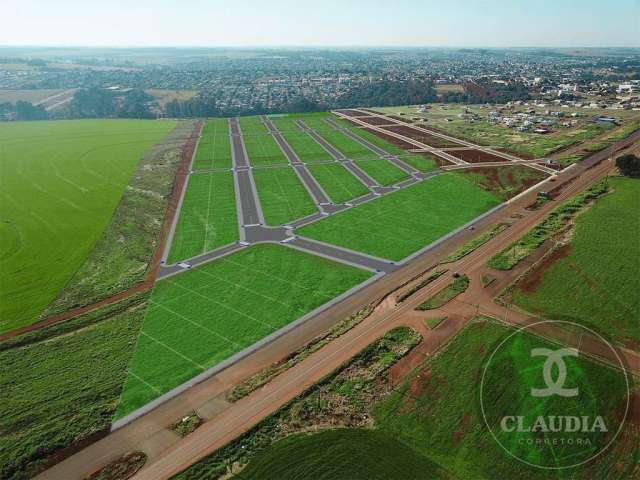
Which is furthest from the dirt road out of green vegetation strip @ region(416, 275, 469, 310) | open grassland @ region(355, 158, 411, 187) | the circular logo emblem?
open grassland @ region(355, 158, 411, 187)

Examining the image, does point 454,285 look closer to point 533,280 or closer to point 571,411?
point 533,280

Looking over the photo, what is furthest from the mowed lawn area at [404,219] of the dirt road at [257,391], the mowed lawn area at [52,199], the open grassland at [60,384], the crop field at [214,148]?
the crop field at [214,148]

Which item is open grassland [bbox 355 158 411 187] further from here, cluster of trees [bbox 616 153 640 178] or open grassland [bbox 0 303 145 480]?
open grassland [bbox 0 303 145 480]

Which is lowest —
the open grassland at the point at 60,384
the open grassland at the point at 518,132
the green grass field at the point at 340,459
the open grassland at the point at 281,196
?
the open grassland at the point at 60,384

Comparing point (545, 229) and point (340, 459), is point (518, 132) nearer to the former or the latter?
point (545, 229)

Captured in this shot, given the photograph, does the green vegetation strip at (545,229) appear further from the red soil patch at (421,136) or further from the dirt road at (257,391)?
the red soil patch at (421,136)

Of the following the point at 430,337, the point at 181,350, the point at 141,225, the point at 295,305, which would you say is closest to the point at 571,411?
the point at 430,337
